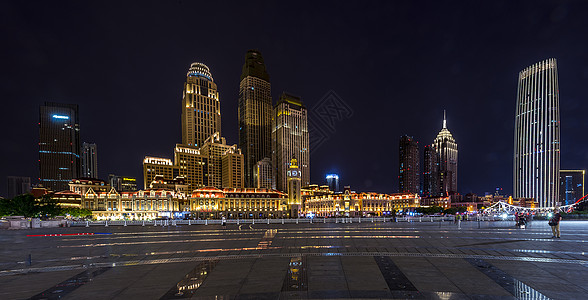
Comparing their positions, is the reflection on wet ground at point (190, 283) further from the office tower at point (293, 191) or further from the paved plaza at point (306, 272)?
the office tower at point (293, 191)

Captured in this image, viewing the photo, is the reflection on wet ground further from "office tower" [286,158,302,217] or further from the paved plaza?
"office tower" [286,158,302,217]

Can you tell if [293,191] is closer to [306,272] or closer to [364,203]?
[364,203]

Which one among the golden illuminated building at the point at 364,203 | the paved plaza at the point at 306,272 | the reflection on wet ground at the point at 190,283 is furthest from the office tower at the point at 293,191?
the reflection on wet ground at the point at 190,283

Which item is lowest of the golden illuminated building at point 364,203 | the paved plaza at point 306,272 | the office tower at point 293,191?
the golden illuminated building at point 364,203

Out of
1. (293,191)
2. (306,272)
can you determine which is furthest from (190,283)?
(293,191)

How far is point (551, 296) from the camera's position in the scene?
8523 mm

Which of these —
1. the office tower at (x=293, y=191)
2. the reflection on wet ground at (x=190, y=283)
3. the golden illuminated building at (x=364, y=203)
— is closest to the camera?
the reflection on wet ground at (x=190, y=283)

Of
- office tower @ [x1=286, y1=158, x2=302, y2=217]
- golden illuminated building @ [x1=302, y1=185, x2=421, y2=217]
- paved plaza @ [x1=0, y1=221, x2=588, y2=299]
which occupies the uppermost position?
paved plaza @ [x1=0, y1=221, x2=588, y2=299]

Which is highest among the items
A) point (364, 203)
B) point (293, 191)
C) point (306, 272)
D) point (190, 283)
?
point (190, 283)

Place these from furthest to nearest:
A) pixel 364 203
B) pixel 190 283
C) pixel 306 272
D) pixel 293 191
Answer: pixel 364 203 → pixel 293 191 → pixel 306 272 → pixel 190 283

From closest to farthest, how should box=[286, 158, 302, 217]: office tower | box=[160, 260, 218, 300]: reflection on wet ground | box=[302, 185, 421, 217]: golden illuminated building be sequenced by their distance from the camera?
box=[160, 260, 218, 300]: reflection on wet ground, box=[286, 158, 302, 217]: office tower, box=[302, 185, 421, 217]: golden illuminated building

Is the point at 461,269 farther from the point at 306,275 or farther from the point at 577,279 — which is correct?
the point at 306,275

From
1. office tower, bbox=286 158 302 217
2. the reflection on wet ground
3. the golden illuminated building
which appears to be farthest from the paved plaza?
the golden illuminated building

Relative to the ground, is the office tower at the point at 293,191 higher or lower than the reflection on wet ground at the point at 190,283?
lower
